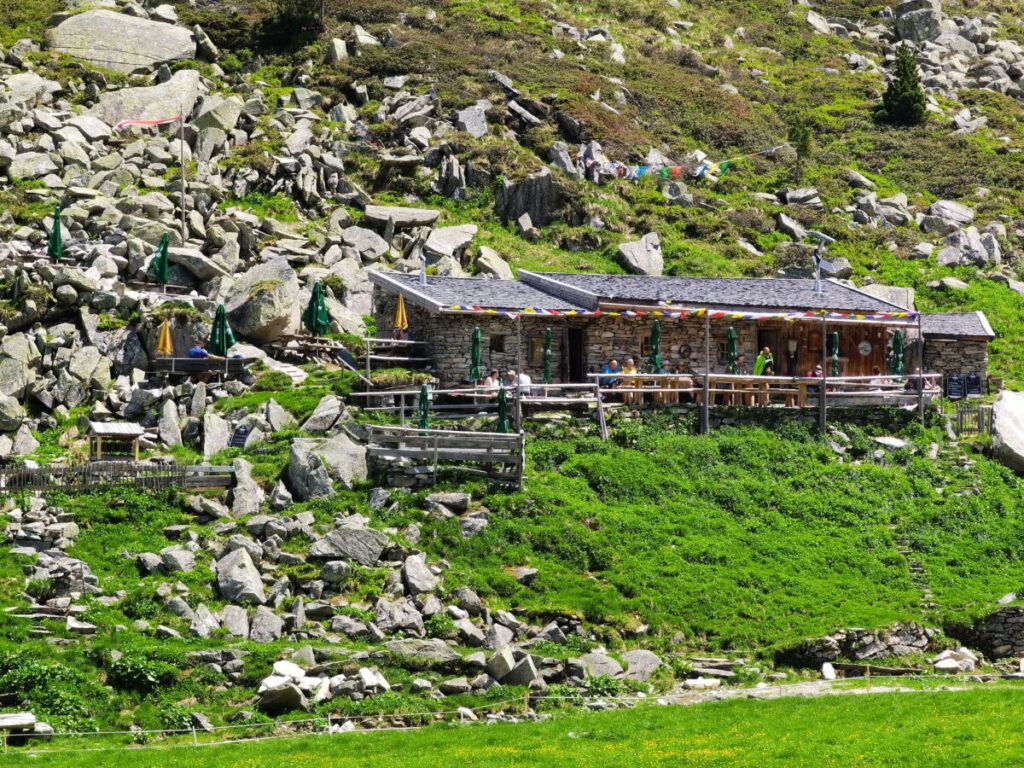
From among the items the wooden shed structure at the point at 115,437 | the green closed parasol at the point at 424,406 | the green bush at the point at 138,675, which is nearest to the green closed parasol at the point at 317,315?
the wooden shed structure at the point at 115,437

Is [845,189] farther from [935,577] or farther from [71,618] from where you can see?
[71,618]

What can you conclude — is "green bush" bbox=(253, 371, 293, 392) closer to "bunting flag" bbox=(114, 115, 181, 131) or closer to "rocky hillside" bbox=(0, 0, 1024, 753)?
"rocky hillside" bbox=(0, 0, 1024, 753)

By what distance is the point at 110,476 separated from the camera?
3105cm

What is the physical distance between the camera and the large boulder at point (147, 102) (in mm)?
64938

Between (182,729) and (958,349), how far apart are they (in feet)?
109

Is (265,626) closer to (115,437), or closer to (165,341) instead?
(115,437)

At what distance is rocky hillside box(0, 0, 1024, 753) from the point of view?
1019 inches

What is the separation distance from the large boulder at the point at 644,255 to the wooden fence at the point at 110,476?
31424mm

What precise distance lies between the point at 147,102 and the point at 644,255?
2774 cm

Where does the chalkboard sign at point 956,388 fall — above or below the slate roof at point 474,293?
below

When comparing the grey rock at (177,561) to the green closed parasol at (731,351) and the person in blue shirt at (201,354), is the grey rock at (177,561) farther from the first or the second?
the green closed parasol at (731,351)

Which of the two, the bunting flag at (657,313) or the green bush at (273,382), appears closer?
the green bush at (273,382)

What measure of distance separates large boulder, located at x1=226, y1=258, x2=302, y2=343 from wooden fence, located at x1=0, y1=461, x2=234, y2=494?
11.3m

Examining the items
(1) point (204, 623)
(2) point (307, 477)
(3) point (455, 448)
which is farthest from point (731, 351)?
(1) point (204, 623)
